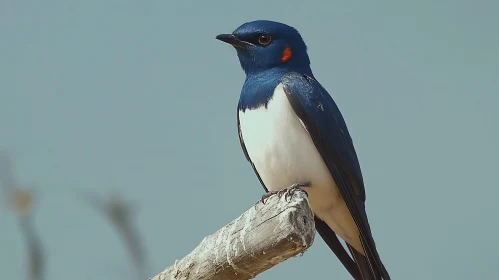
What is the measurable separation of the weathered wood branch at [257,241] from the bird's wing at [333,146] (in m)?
1.48

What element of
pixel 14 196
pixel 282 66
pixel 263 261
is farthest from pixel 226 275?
pixel 282 66

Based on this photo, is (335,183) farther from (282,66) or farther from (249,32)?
(249,32)

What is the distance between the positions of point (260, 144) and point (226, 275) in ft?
5.84

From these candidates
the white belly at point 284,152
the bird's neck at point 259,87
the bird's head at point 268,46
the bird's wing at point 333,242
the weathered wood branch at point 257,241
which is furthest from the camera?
the bird's head at point 268,46

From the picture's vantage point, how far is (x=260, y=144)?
Answer: 5.61 metres

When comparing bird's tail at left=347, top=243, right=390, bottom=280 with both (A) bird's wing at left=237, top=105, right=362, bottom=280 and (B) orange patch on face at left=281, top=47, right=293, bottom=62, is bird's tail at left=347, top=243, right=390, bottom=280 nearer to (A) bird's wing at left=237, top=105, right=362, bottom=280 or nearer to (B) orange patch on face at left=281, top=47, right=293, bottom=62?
(A) bird's wing at left=237, top=105, right=362, bottom=280

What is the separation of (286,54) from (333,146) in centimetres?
92

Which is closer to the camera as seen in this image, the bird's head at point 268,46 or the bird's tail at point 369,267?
the bird's tail at point 369,267

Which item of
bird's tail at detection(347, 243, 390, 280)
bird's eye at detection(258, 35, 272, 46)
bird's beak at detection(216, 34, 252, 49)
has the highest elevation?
bird's beak at detection(216, 34, 252, 49)

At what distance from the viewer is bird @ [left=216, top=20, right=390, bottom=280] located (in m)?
5.53

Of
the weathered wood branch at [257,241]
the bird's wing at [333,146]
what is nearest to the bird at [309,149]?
the bird's wing at [333,146]

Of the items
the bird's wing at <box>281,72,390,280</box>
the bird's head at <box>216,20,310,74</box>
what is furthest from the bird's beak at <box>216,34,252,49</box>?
the bird's wing at <box>281,72,390,280</box>

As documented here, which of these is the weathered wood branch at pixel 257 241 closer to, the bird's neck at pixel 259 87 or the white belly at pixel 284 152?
the white belly at pixel 284 152

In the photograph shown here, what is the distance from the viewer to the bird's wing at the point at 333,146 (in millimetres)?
5570
